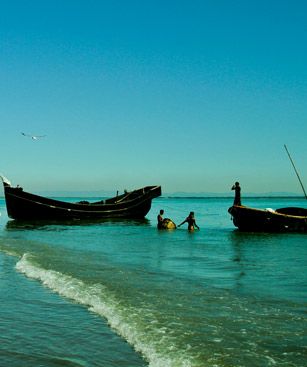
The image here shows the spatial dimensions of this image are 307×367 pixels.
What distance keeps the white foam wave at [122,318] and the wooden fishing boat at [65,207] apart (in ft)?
86.0

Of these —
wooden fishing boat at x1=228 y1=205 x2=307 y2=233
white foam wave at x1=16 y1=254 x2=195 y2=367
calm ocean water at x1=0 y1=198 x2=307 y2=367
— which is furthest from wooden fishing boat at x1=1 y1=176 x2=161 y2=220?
white foam wave at x1=16 y1=254 x2=195 y2=367

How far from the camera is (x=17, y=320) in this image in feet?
23.7

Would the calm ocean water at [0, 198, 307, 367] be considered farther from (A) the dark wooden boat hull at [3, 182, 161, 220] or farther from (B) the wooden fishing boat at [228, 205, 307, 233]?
(A) the dark wooden boat hull at [3, 182, 161, 220]

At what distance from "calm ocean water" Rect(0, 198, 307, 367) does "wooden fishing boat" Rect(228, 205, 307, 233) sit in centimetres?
956

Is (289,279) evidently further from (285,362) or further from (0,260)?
(0,260)

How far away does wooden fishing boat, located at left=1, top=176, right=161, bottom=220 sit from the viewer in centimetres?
3781

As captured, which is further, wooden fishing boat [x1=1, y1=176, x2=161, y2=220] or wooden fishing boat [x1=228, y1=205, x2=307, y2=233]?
wooden fishing boat [x1=1, y1=176, x2=161, y2=220]

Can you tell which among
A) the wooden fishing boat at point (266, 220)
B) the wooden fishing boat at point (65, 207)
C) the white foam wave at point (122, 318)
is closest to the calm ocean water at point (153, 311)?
the white foam wave at point (122, 318)

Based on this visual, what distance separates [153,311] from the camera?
8.04 metres

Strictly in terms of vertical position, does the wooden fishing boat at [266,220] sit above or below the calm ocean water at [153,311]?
above

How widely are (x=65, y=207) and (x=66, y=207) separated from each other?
0.31ft

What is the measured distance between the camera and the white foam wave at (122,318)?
565 centimetres

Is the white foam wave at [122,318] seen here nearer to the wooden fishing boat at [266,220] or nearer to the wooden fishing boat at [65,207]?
the wooden fishing boat at [266,220]

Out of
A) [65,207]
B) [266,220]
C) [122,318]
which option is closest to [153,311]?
[122,318]
